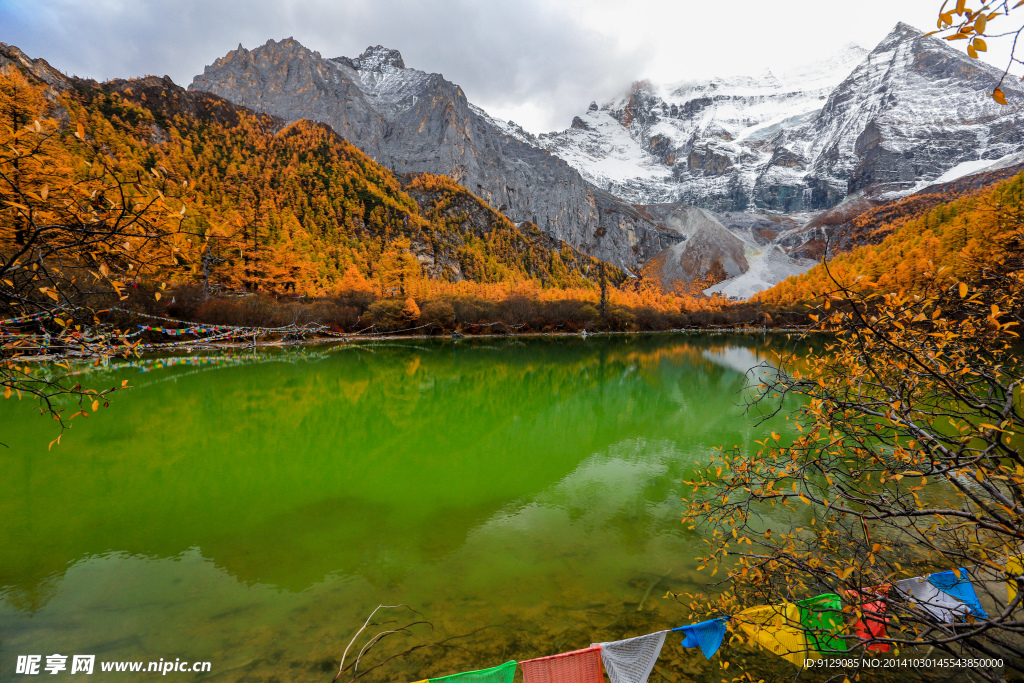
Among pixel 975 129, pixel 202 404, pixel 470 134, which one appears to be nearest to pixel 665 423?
pixel 202 404

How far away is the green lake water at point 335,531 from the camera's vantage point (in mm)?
4449

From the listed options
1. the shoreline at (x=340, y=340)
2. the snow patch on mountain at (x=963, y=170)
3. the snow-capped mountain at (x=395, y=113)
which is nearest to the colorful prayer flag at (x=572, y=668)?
the shoreline at (x=340, y=340)

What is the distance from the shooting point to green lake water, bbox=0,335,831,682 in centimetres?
445

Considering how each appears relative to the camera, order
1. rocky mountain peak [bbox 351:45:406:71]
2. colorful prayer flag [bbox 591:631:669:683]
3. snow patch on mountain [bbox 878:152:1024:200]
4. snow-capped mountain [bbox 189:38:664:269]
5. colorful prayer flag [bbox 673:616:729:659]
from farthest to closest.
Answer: rocky mountain peak [bbox 351:45:406:71] → snow patch on mountain [bbox 878:152:1024:200] → snow-capped mountain [bbox 189:38:664:269] → colorful prayer flag [bbox 673:616:729:659] → colorful prayer flag [bbox 591:631:669:683]

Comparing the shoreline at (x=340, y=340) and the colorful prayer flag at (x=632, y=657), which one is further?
the shoreline at (x=340, y=340)

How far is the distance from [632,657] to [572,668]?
1.81ft

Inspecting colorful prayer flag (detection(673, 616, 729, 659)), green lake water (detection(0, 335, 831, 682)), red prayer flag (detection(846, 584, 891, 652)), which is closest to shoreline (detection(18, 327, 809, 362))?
green lake water (detection(0, 335, 831, 682))

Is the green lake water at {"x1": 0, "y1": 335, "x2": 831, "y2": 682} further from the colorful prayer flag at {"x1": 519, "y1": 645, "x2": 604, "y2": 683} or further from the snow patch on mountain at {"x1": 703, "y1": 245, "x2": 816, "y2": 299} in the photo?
the snow patch on mountain at {"x1": 703, "y1": 245, "x2": 816, "y2": 299}

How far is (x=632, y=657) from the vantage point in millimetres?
3363

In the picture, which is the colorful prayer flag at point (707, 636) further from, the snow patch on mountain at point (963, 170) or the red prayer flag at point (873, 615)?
the snow patch on mountain at point (963, 170)

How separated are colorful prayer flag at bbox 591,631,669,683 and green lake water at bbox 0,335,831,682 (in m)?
0.90

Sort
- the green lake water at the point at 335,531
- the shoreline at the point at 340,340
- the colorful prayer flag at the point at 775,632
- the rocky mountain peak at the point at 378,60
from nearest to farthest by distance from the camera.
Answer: the colorful prayer flag at the point at 775,632 → the green lake water at the point at 335,531 → the shoreline at the point at 340,340 → the rocky mountain peak at the point at 378,60

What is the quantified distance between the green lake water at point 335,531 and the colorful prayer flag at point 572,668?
1.21 metres

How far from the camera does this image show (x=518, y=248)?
105938 mm
